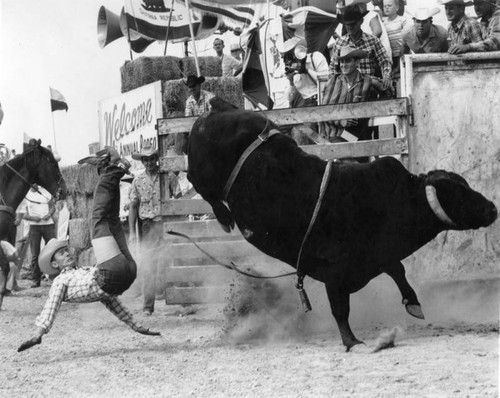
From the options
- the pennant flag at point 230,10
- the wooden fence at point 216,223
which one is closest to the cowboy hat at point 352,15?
the wooden fence at point 216,223

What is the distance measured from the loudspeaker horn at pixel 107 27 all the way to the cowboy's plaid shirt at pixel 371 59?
654cm

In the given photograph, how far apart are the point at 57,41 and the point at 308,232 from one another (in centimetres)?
693

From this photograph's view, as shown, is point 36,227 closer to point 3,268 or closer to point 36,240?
point 36,240

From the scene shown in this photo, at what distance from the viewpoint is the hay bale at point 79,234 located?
53.2 ft

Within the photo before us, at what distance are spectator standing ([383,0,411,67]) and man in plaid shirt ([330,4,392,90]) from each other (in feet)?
1.57

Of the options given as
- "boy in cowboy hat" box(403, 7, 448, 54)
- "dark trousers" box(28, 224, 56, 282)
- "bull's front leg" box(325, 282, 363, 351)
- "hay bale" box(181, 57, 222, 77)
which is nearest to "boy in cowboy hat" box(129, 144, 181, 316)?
"boy in cowboy hat" box(403, 7, 448, 54)

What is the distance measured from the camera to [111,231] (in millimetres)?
7961

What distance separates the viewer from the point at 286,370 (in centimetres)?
596

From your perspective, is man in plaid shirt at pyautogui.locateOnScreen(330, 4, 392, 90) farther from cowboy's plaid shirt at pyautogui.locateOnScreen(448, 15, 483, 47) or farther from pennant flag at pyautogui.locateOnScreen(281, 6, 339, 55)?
pennant flag at pyautogui.locateOnScreen(281, 6, 339, 55)

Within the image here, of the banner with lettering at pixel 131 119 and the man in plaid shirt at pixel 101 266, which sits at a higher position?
the banner with lettering at pixel 131 119

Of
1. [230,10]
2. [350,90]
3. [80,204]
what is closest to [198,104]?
[350,90]

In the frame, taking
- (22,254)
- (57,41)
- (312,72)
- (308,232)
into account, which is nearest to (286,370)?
(308,232)

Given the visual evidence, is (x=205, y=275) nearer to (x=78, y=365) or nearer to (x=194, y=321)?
(x=194, y=321)

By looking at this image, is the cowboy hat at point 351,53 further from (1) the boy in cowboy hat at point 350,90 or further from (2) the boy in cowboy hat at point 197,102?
(2) the boy in cowboy hat at point 197,102
